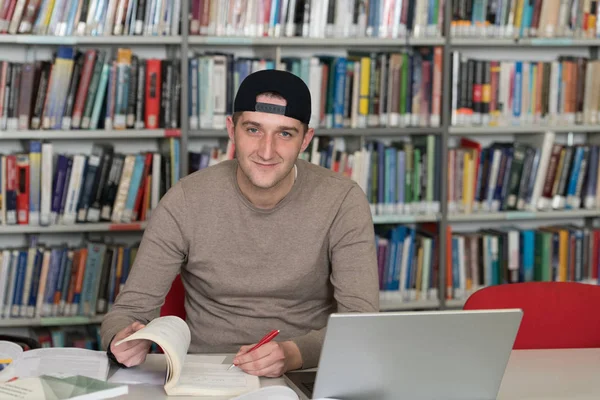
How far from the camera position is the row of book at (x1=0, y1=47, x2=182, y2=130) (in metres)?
3.11

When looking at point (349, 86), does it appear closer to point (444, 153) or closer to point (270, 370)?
point (444, 153)

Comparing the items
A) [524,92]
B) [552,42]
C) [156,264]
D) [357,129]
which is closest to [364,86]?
[357,129]

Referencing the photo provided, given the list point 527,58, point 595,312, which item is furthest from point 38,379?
point 527,58

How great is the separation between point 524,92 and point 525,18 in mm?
311

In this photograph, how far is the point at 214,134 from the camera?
3258 mm

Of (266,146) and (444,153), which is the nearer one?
(266,146)

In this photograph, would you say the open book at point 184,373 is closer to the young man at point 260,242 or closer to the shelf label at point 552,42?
the young man at point 260,242

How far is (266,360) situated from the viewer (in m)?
1.62

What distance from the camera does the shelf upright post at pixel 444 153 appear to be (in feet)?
11.2

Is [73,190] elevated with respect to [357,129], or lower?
lower

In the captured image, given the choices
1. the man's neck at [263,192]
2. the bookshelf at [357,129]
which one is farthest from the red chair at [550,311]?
the bookshelf at [357,129]

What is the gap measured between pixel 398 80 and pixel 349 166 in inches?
15.9

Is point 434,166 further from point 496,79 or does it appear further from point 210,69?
point 210,69

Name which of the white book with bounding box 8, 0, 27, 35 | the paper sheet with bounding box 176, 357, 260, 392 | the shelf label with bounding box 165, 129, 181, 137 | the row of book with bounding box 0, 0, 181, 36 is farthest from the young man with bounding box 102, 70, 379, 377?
the white book with bounding box 8, 0, 27, 35
